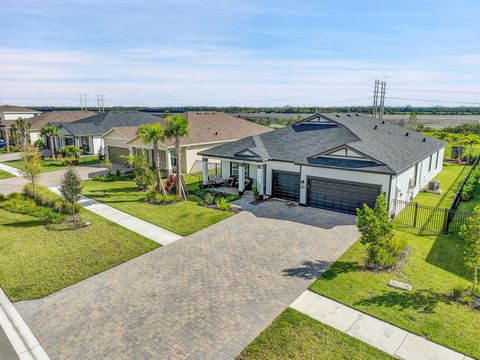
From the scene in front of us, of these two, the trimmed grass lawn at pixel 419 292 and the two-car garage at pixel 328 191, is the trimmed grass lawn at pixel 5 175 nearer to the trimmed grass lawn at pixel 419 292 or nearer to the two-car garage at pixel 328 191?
the two-car garage at pixel 328 191

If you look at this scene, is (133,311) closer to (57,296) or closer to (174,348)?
(174,348)

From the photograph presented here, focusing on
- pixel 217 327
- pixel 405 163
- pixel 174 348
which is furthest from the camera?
pixel 405 163

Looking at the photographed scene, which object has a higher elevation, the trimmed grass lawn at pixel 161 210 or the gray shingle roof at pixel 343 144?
the gray shingle roof at pixel 343 144

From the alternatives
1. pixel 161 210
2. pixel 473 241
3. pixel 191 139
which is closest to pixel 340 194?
pixel 473 241

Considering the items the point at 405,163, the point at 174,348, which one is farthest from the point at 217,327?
the point at 405,163

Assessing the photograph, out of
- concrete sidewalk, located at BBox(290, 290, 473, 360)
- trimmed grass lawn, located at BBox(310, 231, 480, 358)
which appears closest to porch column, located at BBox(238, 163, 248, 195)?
trimmed grass lawn, located at BBox(310, 231, 480, 358)

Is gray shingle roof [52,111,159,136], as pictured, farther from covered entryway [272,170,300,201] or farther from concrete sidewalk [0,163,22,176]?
covered entryway [272,170,300,201]

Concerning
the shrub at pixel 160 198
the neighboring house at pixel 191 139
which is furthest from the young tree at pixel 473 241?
the neighboring house at pixel 191 139
